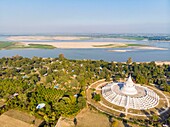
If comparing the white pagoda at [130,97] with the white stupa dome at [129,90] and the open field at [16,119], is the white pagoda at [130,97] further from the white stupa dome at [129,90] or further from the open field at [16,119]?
the open field at [16,119]

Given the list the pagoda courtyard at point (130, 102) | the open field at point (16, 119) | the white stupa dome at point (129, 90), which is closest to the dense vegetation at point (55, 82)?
the open field at point (16, 119)

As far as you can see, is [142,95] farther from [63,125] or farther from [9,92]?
[9,92]

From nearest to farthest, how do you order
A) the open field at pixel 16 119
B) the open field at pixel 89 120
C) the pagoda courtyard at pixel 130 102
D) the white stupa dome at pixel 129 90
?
the open field at pixel 16 119, the open field at pixel 89 120, the pagoda courtyard at pixel 130 102, the white stupa dome at pixel 129 90

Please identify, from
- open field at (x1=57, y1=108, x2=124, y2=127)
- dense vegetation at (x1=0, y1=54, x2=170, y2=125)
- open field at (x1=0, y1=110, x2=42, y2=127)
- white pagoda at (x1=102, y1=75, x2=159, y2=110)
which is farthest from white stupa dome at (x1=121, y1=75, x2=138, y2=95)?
open field at (x1=0, y1=110, x2=42, y2=127)

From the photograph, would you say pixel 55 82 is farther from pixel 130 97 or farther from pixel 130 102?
pixel 130 102

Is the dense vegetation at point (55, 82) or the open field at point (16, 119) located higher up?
the dense vegetation at point (55, 82)

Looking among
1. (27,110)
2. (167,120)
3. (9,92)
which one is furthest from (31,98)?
(167,120)

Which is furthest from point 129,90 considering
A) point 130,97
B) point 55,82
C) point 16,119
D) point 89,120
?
point 16,119

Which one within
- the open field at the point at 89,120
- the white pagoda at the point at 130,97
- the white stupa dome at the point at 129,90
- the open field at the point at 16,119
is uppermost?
the white stupa dome at the point at 129,90
